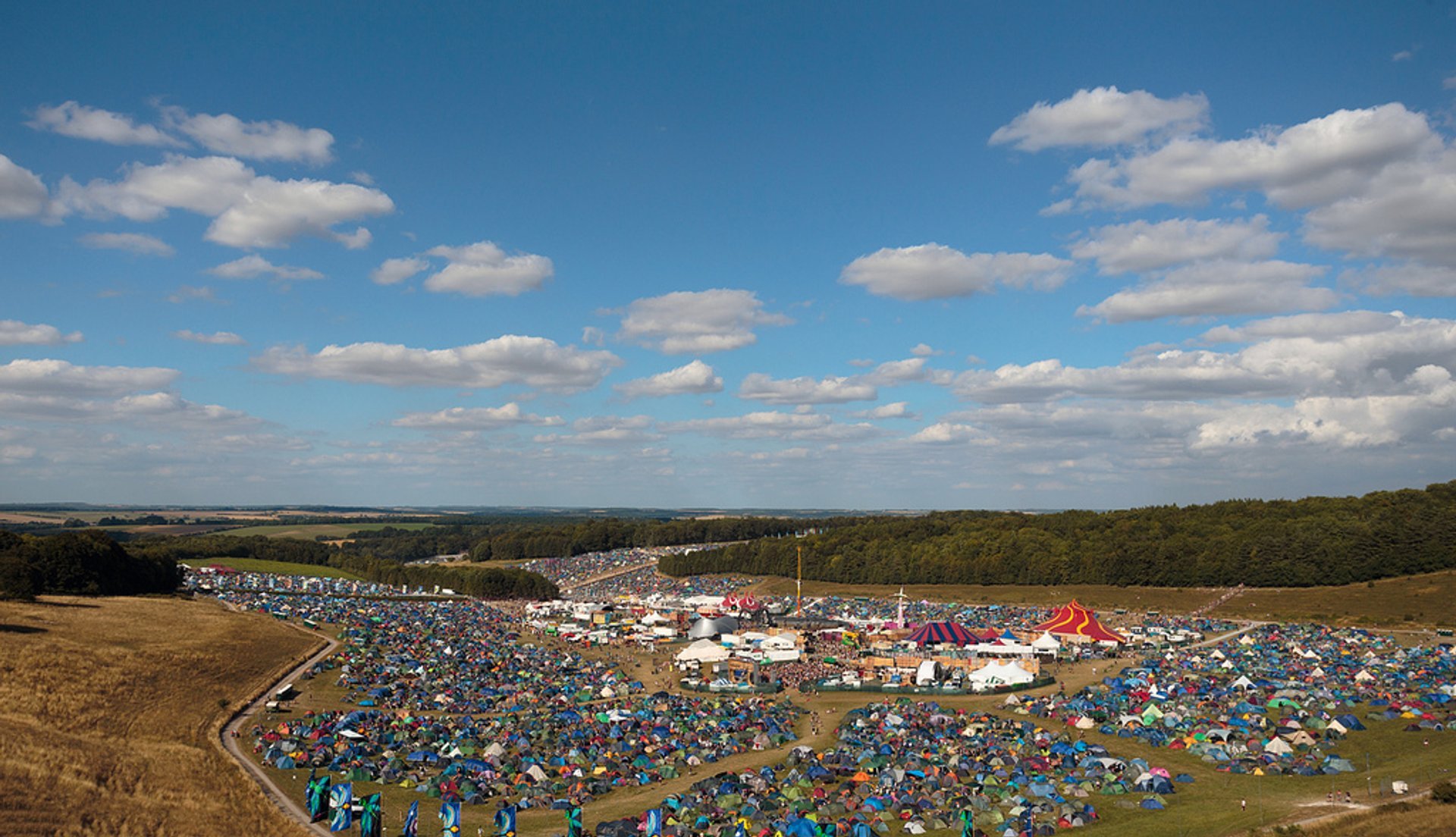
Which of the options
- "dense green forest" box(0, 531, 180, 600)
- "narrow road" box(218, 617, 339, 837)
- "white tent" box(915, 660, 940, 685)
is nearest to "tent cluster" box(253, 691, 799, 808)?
"narrow road" box(218, 617, 339, 837)

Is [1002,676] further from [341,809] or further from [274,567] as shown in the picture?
[274,567]

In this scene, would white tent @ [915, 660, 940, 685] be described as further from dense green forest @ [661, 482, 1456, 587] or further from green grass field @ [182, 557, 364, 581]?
green grass field @ [182, 557, 364, 581]

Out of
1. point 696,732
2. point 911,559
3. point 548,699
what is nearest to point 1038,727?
point 696,732

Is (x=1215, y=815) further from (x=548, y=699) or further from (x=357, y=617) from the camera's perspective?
(x=357, y=617)

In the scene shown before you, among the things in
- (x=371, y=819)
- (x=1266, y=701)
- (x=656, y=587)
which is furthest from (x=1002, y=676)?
(x=656, y=587)

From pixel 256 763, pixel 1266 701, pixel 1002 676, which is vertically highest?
pixel 1266 701

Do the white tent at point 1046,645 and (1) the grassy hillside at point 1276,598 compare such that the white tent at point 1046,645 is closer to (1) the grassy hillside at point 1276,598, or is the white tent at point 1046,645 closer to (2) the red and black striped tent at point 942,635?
(2) the red and black striped tent at point 942,635
